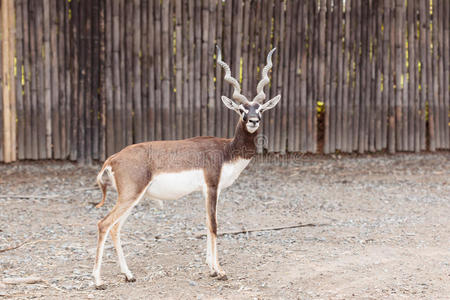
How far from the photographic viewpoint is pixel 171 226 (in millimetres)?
7539

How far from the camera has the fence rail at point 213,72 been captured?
1012 centimetres

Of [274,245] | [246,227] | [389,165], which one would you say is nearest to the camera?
[274,245]

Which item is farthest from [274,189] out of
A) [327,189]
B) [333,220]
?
[333,220]

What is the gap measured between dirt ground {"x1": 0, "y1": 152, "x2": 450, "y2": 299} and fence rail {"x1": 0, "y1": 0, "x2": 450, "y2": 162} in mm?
560

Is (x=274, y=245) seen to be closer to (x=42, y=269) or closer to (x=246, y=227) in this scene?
(x=246, y=227)

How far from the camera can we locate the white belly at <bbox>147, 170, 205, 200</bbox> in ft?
18.7

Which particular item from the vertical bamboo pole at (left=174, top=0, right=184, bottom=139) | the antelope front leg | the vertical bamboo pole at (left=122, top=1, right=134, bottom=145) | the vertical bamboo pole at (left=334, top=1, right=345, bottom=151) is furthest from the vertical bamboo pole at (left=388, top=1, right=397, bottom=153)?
the antelope front leg

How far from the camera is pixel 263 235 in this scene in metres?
7.10

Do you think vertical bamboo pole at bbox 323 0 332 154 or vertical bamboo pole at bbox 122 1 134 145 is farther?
vertical bamboo pole at bbox 323 0 332 154

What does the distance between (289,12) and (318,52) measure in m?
0.85

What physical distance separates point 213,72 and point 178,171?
4967 millimetres

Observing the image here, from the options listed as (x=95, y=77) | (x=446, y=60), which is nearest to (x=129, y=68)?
(x=95, y=77)

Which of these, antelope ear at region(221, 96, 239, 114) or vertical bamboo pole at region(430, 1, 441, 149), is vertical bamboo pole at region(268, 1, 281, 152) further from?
antelope ear at region(221, 96, 239, 114)

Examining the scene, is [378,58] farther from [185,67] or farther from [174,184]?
[174,184]
